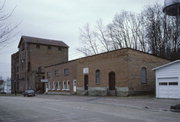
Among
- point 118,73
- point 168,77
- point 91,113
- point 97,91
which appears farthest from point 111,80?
point 91,113

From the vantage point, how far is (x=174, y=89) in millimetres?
25172

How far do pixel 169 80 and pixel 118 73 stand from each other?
25.5ft

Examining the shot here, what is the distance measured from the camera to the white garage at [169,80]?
82.1 feet

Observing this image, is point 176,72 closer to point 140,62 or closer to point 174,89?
point 174,89

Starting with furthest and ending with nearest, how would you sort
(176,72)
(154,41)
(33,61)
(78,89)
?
1. (33,61)
2. (154,41)
3. (78,89)
4. (176,72)

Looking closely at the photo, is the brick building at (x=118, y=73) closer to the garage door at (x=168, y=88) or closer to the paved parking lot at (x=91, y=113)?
the garage door at (x=168, y=88)

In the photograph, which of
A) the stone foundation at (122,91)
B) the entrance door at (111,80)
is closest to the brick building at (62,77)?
the entrance door at (111,80)

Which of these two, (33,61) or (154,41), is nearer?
(154,41)

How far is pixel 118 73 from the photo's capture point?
1262 inches

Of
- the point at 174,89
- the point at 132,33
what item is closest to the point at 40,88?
the point at 132,33

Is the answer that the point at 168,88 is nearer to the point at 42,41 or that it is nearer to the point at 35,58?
the point at 35,58

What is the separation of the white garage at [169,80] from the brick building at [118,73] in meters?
4.42

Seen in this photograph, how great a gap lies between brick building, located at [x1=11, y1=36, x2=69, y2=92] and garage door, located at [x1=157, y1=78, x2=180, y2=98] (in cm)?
3672

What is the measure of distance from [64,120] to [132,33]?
152ft
